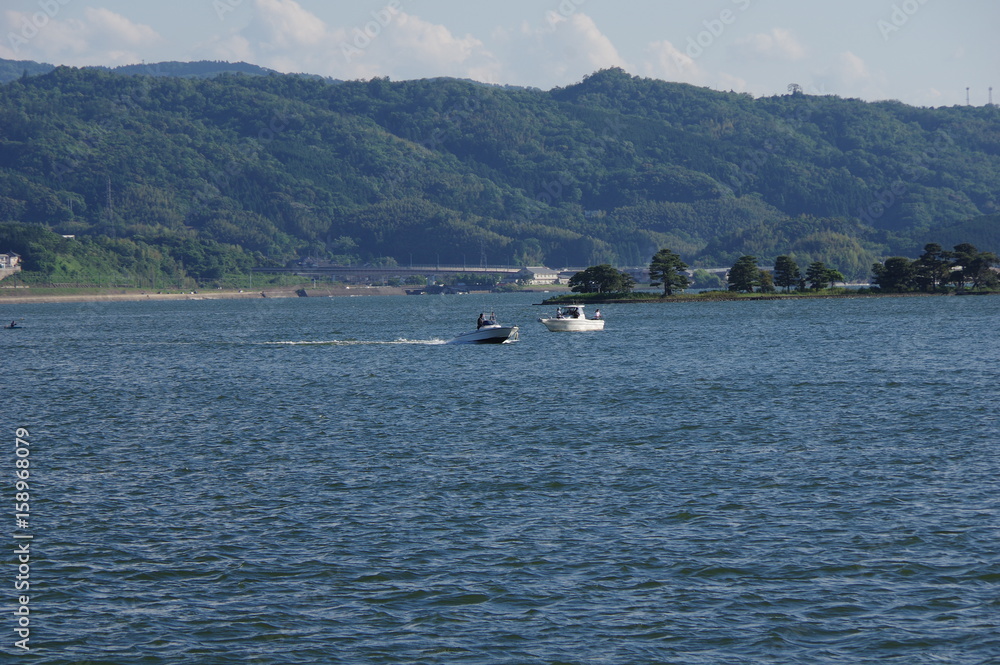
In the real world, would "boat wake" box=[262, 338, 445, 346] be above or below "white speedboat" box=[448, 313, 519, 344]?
below

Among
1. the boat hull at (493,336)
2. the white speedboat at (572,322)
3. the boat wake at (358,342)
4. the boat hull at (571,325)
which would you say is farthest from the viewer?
the white speedboat at (572,322)

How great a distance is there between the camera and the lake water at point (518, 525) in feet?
78.7

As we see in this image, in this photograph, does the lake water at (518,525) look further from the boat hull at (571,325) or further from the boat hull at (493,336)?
the boat hull at (571,325)

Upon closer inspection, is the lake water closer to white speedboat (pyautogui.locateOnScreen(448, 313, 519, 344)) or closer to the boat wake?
white speedboat (pyautogui.locateOnScreen(448, 313, 519, 344))

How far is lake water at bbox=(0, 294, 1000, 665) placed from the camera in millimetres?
Answer: 24000

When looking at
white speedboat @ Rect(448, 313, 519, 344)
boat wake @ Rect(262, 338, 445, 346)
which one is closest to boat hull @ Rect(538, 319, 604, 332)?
boat wake @ Rect(262, 338, 445, 346)

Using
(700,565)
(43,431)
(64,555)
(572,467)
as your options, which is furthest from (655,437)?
(43,431)

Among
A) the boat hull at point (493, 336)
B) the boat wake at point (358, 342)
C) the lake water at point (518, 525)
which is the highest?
the boat hull at point (493, 336)

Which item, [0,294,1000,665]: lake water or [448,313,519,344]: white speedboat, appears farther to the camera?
[448,313,519,344]: white speedboat

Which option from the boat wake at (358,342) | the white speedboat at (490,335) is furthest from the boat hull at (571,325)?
the white speedboat at (490,335)

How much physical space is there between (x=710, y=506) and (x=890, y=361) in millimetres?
60349

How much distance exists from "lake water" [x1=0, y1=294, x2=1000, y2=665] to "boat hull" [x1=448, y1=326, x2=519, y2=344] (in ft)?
148

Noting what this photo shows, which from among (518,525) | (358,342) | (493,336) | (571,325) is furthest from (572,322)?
(518,525)

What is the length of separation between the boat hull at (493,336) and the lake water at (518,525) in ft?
148
